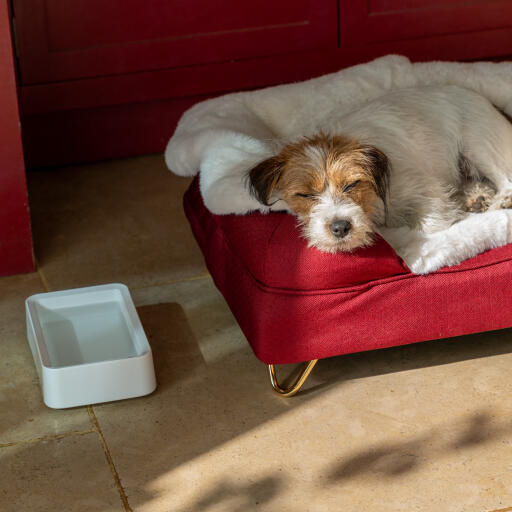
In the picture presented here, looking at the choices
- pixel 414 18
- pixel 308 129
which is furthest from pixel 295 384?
pixel 414 18

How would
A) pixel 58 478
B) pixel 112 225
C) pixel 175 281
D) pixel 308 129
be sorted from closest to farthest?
1. pixel 58 478
2. pixel 308 129
3. pixel 175 281
4. pixel 112 225

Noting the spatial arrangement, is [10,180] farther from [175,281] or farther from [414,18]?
[414,18]

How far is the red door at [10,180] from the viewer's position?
3.07 meters

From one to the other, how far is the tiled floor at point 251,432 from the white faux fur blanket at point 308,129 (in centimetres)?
40

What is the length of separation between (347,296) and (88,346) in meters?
0.87

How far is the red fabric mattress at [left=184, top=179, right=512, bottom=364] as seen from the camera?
245 centimetres

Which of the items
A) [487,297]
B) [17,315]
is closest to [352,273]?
[487,297]

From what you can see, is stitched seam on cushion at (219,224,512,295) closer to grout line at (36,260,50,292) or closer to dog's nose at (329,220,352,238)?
dog's nose at (329,220,352,238)

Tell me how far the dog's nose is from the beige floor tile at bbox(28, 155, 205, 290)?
3.58ft

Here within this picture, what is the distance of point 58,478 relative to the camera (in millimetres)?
2311

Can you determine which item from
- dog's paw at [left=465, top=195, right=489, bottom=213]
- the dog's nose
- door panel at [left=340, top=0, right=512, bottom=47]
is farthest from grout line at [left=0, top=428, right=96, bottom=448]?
door panel at [left=340, top=0, right=512, bottom=47]

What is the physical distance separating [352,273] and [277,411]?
0.46 metres

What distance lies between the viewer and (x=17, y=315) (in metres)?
3.11

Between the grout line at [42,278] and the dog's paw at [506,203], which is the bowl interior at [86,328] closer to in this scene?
the grout line at [42,278]
